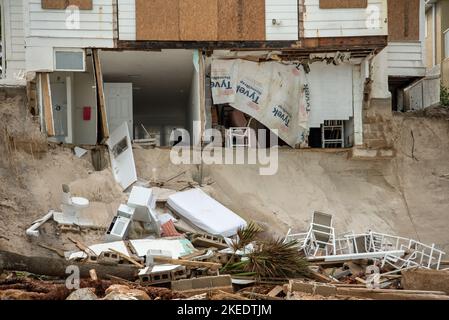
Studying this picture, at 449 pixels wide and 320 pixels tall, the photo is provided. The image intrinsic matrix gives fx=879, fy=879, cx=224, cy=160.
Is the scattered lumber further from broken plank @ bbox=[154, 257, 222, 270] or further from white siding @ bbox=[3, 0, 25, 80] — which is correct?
white siding @ bbox=[3, 0, 25, 80]

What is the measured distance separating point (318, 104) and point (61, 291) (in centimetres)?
1221

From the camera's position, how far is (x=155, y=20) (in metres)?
23.3

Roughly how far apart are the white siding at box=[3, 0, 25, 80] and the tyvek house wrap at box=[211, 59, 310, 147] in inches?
218

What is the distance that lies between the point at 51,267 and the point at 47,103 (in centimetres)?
731

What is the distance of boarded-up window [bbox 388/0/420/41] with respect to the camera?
85.7ft

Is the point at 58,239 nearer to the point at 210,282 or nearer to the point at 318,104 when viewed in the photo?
the point at 210,282

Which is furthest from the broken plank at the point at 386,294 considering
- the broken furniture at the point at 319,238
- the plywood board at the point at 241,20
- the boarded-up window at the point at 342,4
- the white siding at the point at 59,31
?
the white siding at the point at 59,31

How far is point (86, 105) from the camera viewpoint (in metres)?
25.4

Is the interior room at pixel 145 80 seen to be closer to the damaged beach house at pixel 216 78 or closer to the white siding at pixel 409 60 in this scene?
the damaged beach house at pixel 216 78

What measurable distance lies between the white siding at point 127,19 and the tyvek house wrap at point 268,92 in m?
2.49

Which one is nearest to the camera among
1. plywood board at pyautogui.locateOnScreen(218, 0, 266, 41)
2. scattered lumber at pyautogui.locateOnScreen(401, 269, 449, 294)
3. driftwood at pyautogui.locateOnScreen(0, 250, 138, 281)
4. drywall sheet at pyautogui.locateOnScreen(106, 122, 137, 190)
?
scattered lumber at pyautogui.locateOnScreen(401, 269, 449, 294)

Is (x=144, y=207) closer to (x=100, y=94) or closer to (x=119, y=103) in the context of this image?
(x=100, y=94)

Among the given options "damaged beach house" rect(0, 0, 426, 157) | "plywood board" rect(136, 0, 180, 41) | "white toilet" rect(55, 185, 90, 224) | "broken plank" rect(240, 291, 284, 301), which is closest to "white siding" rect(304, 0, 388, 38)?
"damaged beach house" rect(0, 0, 426, 157)

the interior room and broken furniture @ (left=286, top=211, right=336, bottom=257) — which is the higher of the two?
the interior room
